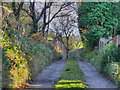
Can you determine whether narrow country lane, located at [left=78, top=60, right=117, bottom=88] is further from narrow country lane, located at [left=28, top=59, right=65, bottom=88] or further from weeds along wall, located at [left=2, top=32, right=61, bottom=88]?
weeds along wall, located at [left=2, top=32, right=61, bottom=88]

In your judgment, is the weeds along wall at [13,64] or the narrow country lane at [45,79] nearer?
the weeds along wall at [13,64]

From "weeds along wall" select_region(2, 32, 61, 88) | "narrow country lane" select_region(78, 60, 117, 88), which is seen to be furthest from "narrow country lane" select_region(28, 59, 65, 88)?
"narrow country lane" select_region(78, 60, 117, 88)

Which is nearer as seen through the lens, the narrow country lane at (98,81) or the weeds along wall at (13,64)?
the weeds along wall at (13,64)

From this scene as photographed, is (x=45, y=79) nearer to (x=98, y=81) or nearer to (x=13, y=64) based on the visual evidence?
(x=98, y=81)

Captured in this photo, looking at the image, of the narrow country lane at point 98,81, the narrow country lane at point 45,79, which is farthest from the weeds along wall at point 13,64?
the narrow country lane at point 98,81

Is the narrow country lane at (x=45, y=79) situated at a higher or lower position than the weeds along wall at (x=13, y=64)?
lower

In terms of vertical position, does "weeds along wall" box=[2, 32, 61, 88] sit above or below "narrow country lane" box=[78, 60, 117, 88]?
above

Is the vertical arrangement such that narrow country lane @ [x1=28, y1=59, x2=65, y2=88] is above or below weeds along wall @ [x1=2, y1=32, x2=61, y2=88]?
below

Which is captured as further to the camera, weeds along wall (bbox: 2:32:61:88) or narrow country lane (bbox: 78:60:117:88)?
narrow country lane (bbox: 78:60:117:88)

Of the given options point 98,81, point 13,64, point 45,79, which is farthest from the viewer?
point 45,79

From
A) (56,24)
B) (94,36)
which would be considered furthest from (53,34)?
(94,36)

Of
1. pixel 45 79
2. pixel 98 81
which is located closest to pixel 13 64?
pixel 45 79

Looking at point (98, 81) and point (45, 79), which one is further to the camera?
point (45, 79)

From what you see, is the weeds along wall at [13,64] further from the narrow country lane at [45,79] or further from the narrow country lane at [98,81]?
the narrow country lane at [98,81]
